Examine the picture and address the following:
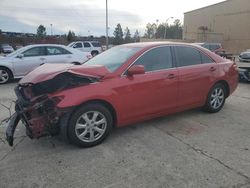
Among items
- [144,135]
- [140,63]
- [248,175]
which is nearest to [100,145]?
[144,135]

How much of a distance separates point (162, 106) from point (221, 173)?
1.81m

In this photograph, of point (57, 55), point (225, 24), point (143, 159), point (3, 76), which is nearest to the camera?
point (143, 159)

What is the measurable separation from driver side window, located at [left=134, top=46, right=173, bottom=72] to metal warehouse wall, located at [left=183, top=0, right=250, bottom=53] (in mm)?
38402

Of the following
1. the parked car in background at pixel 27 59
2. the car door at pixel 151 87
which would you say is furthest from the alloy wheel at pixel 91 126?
the parked car in background at pixel 27 59

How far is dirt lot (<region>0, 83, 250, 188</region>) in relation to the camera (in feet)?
11.0

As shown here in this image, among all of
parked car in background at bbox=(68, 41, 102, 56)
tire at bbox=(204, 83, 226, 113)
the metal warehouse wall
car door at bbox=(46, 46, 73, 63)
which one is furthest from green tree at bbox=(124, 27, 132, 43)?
tire at bbox=(204, 83, 226, 113)

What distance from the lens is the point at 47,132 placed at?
4.01 meters

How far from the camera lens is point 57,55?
36.9 ft

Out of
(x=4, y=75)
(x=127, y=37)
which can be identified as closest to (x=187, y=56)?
(x=4, y=75)

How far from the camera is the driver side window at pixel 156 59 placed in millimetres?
4859

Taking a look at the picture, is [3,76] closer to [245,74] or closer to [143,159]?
[143,159]

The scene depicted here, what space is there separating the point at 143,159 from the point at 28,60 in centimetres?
Result: 804

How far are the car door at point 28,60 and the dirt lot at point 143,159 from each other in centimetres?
585

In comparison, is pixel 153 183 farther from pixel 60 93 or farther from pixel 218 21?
pixel 218 21
